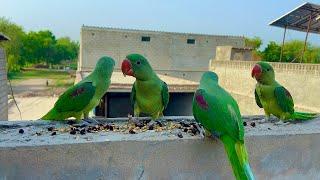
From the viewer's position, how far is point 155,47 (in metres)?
20.0

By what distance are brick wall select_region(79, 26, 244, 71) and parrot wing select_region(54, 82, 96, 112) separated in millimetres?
15966

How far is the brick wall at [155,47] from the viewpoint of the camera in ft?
60.1

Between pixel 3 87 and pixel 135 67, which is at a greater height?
pixel 135 67

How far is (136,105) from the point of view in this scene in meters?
2.72

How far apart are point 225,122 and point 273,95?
117 centimetres

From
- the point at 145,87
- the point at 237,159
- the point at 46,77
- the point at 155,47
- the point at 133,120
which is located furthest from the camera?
the point at 46,77

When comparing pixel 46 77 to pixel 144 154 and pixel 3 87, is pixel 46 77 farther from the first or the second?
pixel 144 154

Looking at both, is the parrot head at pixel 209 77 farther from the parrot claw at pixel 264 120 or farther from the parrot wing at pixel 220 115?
the parrot claw at pixel 264 120

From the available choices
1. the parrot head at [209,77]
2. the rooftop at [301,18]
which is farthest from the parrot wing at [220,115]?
the rooftop at [301,18]

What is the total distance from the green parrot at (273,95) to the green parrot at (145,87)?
3.26 ft

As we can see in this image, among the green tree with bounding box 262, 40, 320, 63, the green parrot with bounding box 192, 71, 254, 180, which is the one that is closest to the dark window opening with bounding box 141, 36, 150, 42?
the green tree with bounding box 262, 40, 320, 63

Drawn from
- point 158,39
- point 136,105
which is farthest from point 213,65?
point 136,105

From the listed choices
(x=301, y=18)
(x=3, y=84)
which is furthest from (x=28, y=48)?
(x=301, y=18)

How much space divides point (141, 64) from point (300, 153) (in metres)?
1.54
